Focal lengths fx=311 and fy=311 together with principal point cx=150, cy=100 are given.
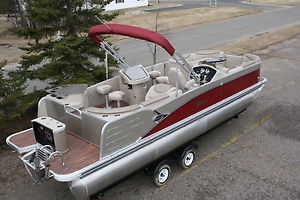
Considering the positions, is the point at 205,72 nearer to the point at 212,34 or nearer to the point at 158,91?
the point at 158,91

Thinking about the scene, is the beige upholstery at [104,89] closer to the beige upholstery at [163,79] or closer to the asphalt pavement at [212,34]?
the beige upholstery at [163,79]

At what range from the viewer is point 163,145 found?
228 inches

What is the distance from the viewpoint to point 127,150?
5.28m

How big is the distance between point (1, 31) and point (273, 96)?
71.5ft

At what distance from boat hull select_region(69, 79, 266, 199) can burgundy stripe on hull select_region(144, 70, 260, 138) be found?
0.31 ft

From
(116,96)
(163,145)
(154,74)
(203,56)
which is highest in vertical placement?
(203,56)

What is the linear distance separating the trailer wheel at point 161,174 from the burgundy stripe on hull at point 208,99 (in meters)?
0.70

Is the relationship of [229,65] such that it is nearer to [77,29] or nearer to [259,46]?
[77,29]

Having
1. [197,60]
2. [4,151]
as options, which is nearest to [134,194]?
[4,151]

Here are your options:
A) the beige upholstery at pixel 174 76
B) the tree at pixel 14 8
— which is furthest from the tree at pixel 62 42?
the tree at pixel 14 8

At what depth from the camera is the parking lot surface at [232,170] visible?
19.0 feet

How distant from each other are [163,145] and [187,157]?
91 centimetres

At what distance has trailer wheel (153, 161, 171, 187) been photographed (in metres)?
5.86

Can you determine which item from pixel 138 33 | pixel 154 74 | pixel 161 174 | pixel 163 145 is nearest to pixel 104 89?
pixel 154 74
